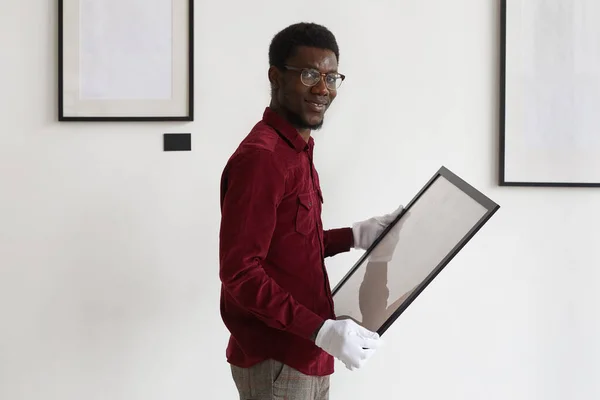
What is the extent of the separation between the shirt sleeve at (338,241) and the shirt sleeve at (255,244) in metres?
0.42

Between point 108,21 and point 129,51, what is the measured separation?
0.36ft

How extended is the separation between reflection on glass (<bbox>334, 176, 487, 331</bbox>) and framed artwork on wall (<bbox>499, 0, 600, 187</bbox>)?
1.91ft

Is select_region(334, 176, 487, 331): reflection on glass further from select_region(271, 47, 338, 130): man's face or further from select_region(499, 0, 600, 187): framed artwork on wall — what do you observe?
select_region(499, 0, 600, 187): framed artwork on wall

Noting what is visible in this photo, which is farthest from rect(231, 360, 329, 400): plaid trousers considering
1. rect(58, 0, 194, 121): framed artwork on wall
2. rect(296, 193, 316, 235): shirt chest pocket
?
rect(58, 0, 194, 121): framed artwork on wall

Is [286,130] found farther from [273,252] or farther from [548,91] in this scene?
[548,91]

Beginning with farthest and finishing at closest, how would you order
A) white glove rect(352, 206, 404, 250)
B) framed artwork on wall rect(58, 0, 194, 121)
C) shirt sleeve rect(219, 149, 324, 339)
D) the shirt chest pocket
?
framed artwork on wall rect(58, 0, 194, 121)
white glove rect(352, 206, 404, 250)
the shirt chest pocket
shirt sleeve rect(219, 149, 324, 339)

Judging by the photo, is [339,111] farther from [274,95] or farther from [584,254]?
[584,254]

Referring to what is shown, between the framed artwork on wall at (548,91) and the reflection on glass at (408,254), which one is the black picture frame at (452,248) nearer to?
the reflection on glass at (408,254)

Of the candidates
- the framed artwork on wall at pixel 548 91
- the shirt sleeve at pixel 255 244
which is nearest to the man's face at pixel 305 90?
the shirt sleeve at pixel 255 244

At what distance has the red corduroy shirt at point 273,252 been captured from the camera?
116 centimetres

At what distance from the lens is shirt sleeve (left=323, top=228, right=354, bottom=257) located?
1599mm

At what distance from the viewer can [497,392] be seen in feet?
6.42

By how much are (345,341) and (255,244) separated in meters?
0.25

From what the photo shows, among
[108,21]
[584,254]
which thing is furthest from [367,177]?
[108,21]
